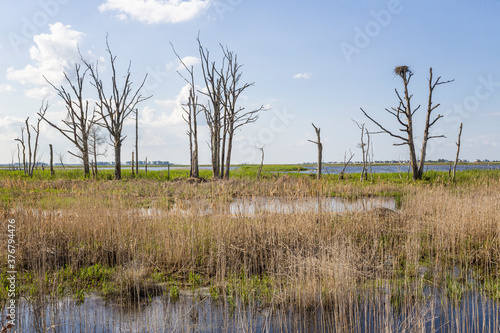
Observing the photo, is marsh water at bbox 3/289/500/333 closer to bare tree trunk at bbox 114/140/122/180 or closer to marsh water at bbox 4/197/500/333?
marsh water at bbox 4/197/500/333

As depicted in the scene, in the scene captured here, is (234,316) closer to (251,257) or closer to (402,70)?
(251,257)

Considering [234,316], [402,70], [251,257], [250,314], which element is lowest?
[234,316]

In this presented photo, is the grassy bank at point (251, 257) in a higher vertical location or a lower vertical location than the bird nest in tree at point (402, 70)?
lower

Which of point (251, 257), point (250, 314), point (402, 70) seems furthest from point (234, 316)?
point (402, 70)

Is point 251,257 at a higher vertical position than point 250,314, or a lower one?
higher

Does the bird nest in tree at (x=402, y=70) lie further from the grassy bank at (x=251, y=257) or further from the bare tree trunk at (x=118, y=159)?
the bare tree trunk at (x=118, y=159)

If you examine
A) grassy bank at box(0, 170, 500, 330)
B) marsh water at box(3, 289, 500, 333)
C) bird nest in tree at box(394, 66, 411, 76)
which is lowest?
marsh water at box(3, 289, 500, 333)

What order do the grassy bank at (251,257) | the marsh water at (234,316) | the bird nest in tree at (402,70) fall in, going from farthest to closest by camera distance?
the bird nest in tree at (402,70), the grassy bank at (251,257), the marsh water at (234,316)

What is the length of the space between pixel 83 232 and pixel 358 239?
6.16 m

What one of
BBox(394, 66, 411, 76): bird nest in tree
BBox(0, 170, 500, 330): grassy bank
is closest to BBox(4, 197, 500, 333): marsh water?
BBox(0, 170, 500, 330): grassy bank

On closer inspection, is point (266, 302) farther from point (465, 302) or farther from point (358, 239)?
point (358, 239)

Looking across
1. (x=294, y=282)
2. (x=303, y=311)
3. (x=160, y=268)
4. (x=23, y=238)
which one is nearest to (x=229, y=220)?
(x=160, y=268)

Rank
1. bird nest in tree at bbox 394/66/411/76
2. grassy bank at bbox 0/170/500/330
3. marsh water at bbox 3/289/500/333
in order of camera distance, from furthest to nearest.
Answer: bird nest in tree at bbox 394/66/411/76 < grassy bank at bbox 0/170/500/330 < marsh water at bbox 3/289/500/333

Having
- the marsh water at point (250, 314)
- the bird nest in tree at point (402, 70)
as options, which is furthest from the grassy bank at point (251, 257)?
the bird nest in tree at point (402, 70)
